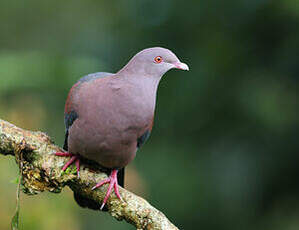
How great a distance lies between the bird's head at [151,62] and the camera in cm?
367

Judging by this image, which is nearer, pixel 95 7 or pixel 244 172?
pixel 244 172

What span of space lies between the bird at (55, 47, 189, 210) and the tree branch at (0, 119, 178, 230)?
0.18 feet

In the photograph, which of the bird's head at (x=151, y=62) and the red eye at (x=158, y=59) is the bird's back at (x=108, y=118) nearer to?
the bird's head at (x=151, y=62)

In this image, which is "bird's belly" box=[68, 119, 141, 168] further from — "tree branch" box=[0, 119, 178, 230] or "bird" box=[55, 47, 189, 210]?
"tree branch" box=[0, 119, 178, 230]

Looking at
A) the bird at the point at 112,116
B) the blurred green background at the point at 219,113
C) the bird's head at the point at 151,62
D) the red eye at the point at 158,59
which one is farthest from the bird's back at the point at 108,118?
the blurred green background at the point at 219,113

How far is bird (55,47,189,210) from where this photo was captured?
135 inches

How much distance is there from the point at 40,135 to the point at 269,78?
4318mm

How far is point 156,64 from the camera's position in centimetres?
373

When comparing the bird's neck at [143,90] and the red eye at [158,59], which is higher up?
the red eye at [158,59]

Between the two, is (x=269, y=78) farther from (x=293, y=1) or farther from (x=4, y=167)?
(x=4, y=167)

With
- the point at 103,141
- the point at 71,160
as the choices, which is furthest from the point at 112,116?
the point at 71,160

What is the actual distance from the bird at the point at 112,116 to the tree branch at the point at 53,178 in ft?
0.18

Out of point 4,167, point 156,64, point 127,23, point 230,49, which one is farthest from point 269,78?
point 4,167

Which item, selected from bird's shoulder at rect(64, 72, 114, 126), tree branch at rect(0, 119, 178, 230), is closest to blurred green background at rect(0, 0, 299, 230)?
bird's shoulder at rect(64, 72, 114, 126)
